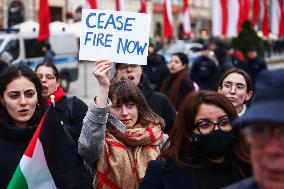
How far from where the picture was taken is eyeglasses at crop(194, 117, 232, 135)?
100 inches

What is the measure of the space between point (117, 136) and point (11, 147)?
575 mm

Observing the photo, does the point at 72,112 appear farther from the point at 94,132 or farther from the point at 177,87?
the point at 177,87

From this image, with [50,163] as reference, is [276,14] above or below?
above

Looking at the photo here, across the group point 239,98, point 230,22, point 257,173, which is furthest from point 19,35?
point 257,173

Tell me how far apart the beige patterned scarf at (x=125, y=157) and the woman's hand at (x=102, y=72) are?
26 cm

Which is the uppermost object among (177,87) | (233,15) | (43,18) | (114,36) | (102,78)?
(233,15)

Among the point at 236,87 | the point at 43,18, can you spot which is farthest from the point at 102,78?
the point at 43,18

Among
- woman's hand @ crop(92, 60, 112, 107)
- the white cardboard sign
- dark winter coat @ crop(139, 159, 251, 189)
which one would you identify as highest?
the white cardboard sign

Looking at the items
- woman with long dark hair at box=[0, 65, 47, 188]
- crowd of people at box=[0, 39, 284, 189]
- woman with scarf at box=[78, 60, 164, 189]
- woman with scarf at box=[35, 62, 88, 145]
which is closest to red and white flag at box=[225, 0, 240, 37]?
woman with scarf at box=[35, 62, 88, 145]

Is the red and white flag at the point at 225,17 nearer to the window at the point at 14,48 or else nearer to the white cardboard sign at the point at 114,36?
the window at the point at 14,48

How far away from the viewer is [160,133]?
135 inches

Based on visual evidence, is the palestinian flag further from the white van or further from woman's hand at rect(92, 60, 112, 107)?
the white van

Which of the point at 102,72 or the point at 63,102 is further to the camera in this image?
the point at 63,102

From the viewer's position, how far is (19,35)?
56.5 feet
